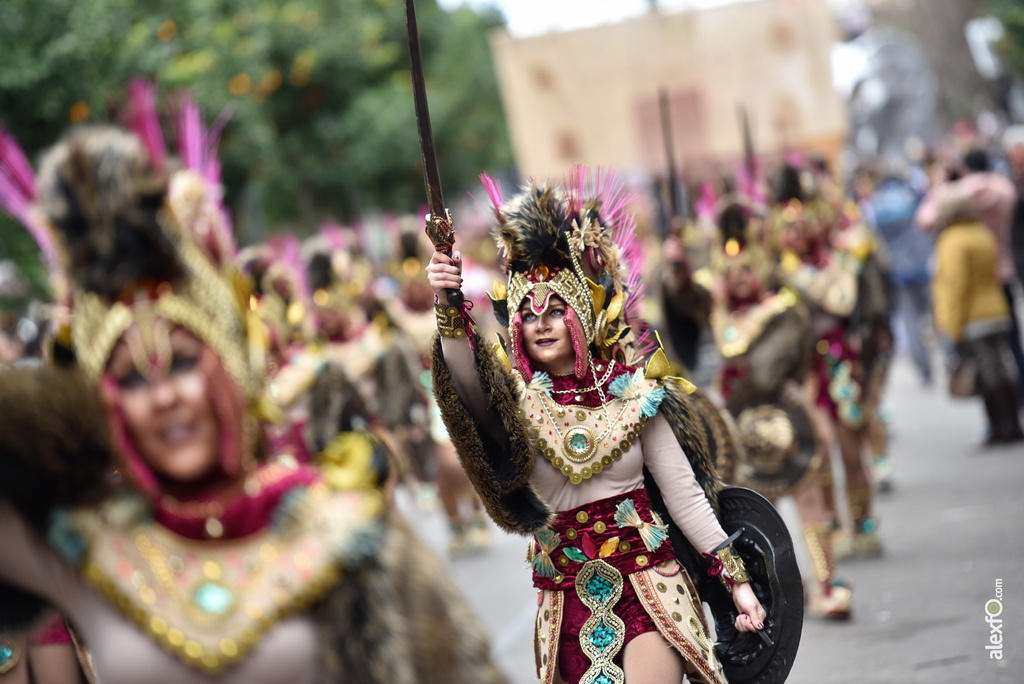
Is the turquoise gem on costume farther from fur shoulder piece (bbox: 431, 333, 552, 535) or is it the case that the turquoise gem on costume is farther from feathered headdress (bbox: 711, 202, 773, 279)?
feathered headdress (bbox: 711, 202, 773, 279)

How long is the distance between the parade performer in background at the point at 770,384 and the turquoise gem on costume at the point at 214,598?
467cm

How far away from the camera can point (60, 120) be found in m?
11.6

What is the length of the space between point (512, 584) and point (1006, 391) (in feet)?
14.9

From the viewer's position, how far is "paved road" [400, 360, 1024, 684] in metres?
6.18

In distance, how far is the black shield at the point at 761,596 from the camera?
13.0 ft

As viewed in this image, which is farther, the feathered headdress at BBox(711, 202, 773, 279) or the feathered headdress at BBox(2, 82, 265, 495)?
the feathered headdress at BBox(711, 202, 773, 279)

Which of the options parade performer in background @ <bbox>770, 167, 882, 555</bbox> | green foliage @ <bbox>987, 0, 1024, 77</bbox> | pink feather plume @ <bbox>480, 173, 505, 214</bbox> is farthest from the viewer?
green foliage @ <bbox>987, 0, 1024, 77</bbox>

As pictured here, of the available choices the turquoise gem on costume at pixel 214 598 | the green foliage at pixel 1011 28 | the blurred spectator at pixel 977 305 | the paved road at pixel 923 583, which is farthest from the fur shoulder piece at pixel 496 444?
the green foliage at pixel 1011 28

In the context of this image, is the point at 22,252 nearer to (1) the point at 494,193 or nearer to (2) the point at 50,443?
(1) the point at 494,193

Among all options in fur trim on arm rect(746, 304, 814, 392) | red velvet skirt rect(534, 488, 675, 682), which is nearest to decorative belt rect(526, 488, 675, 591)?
red velvet skirt rect(534, 488, 675, 682)

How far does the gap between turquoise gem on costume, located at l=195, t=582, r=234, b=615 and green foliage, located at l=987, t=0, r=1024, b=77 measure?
19417mm

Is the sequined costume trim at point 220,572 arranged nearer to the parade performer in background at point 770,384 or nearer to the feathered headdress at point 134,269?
the feathered headdress at point 134,269

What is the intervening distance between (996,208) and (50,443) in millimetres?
10460

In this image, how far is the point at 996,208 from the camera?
1133 centimetres
